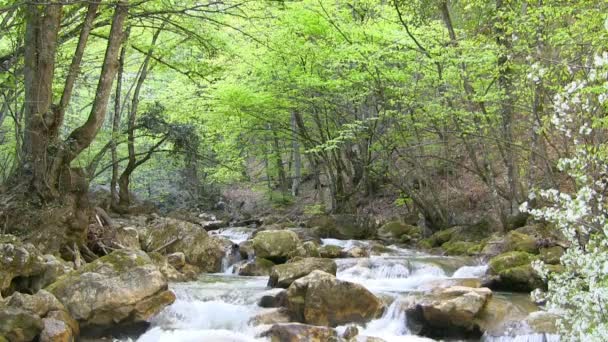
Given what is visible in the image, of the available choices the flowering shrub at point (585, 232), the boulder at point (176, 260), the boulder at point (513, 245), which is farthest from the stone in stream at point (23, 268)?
the boulder at point (513, 245)

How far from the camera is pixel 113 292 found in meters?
8.01

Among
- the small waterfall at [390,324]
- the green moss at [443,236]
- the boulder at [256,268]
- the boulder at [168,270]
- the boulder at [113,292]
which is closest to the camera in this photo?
the boulder at [113,292]

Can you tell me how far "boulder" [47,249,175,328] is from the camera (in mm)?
7797

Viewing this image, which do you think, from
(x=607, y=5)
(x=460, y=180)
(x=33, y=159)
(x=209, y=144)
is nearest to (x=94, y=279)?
(x=33, y=159)

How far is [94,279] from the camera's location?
8.14m

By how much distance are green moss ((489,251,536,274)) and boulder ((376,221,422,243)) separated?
620 cm

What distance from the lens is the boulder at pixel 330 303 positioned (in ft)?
27.7

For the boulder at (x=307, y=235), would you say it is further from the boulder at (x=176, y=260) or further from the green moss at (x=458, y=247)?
the boulder at (x=176, y=260)

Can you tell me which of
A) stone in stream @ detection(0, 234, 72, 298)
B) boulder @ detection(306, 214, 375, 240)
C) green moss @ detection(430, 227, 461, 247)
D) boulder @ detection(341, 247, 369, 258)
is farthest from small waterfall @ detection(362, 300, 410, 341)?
boulder @ detection(306, 214, 375, 240)

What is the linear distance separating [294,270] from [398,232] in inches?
309

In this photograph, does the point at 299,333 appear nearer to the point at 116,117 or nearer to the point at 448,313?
the point at 448,313

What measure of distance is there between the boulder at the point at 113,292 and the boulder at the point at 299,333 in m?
1.87

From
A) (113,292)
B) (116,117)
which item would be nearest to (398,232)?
(116,117)

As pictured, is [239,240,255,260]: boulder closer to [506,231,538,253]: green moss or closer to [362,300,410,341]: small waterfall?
[362,300,410,341]: small waterfall
